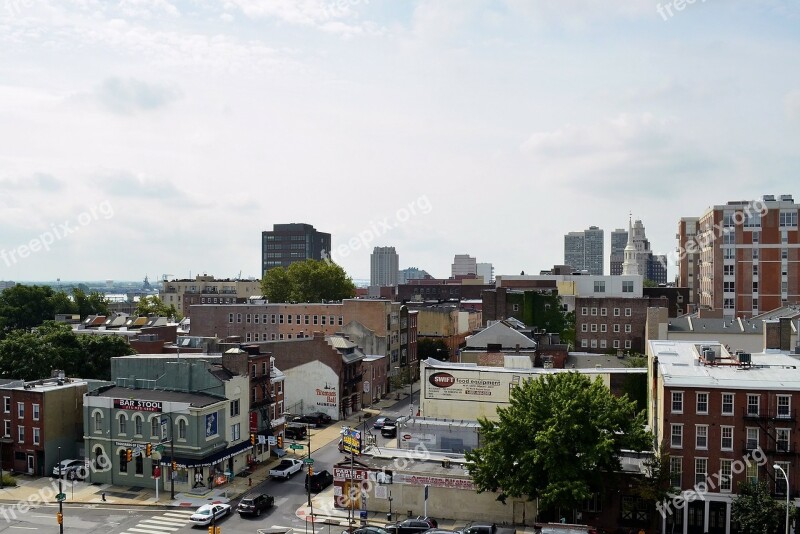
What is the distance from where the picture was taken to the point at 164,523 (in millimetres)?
49656

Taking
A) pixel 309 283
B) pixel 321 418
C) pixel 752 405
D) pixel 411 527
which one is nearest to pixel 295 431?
pixel 321 418

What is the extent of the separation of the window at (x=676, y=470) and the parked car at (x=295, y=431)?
3881 cm

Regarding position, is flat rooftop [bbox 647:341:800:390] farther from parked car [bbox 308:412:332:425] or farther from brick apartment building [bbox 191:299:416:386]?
brick apartment building [bbox 191:299:416:386]

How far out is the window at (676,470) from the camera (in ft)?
155

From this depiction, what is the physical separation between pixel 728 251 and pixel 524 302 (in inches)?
1392

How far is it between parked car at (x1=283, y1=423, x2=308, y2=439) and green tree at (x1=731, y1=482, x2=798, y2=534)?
4260 cm

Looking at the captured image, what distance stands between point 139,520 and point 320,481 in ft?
→ 45.1

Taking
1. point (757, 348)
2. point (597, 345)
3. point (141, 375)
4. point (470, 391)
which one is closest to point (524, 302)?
point (597, 345)

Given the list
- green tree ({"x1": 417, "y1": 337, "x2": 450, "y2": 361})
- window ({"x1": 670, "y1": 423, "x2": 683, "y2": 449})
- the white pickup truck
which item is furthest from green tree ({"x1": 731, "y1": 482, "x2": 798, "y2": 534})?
green tree ({"x1": 417, "y1": 337, "x2": 450, "y2": 361})

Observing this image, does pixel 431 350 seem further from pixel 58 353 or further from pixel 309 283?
pixel 58 353

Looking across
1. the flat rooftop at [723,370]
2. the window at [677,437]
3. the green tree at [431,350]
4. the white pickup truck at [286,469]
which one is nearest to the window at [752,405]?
the flat rooftop at [723,370]

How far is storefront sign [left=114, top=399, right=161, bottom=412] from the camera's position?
191 ft

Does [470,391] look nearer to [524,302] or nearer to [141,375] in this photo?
[141,375]

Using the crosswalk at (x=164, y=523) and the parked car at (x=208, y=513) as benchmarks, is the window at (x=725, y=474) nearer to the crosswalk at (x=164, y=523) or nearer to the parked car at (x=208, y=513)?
the parked car at (x=208, y=513)
